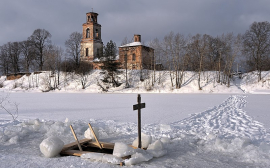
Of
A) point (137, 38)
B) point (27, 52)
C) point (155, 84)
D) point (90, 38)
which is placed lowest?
point (155, 84)

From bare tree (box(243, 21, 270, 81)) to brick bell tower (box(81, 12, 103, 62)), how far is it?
2761 cm

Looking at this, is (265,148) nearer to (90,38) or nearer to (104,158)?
(104,158)

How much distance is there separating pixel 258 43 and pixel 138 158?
128ft

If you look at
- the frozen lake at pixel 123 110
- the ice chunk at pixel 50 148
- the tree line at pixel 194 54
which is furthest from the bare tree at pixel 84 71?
the ice chunk at pixel 50 148

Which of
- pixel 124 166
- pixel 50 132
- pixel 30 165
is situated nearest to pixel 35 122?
pixel 50 132

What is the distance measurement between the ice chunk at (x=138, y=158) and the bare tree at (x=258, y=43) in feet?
121

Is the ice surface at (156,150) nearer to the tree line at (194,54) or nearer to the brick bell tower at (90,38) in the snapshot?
the tree line at (194,54)

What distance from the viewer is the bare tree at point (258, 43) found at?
36.9 metres

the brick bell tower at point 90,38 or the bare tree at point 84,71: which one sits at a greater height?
the brick bell tower at point 90,38

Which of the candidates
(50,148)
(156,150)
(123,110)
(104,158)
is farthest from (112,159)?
(123,110)

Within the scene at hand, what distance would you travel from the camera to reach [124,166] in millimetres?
4320

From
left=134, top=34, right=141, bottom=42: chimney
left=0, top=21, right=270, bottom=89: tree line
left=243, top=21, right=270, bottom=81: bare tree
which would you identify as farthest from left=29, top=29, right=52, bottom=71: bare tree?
left=243, top=21, right=270, bottom=81: bare tree

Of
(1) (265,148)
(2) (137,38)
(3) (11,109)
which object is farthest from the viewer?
(2) (137,38)

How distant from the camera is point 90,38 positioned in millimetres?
49281
